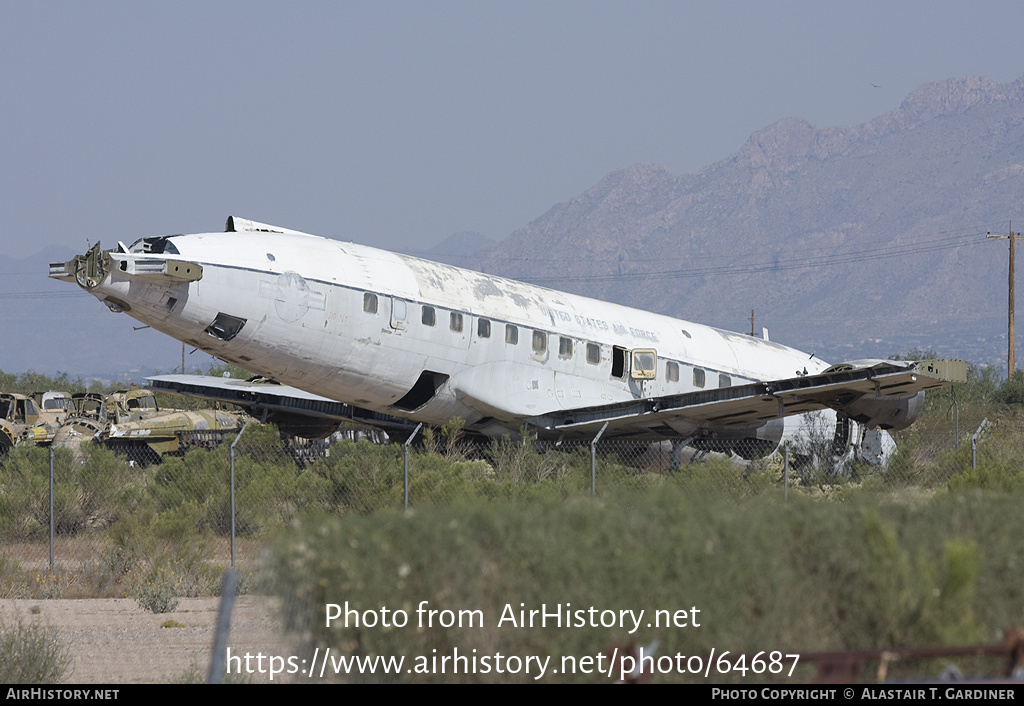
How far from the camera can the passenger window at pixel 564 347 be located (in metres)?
23.9

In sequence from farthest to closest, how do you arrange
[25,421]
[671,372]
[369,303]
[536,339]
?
1. [25,421]
2. [671,372]
3. [536,339]
4. [369,303]

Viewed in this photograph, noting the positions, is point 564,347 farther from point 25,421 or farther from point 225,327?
point 25,421

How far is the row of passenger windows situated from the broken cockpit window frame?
2.24 meters

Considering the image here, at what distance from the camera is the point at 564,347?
23969 mm

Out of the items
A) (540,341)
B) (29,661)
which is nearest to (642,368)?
(540,341)

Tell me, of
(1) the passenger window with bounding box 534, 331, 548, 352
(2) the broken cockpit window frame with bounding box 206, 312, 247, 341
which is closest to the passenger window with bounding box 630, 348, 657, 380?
(1) the passenger window with bounding box 534, 331, 548, 352

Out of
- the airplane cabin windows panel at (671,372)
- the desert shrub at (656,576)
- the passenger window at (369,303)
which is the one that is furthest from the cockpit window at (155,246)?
the desert shrub at (656,576)

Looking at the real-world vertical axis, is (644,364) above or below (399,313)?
below

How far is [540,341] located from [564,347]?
64cm

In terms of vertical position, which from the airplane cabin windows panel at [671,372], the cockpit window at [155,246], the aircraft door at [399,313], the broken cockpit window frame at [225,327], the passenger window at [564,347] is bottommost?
the airplane cabin windows panel at [671,372]

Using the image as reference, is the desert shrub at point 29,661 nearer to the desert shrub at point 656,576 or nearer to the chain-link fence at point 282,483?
the chain-link fence at point 282,483

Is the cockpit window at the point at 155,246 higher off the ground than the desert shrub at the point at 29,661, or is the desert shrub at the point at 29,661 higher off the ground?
the cockpit window at the point at 155,246
